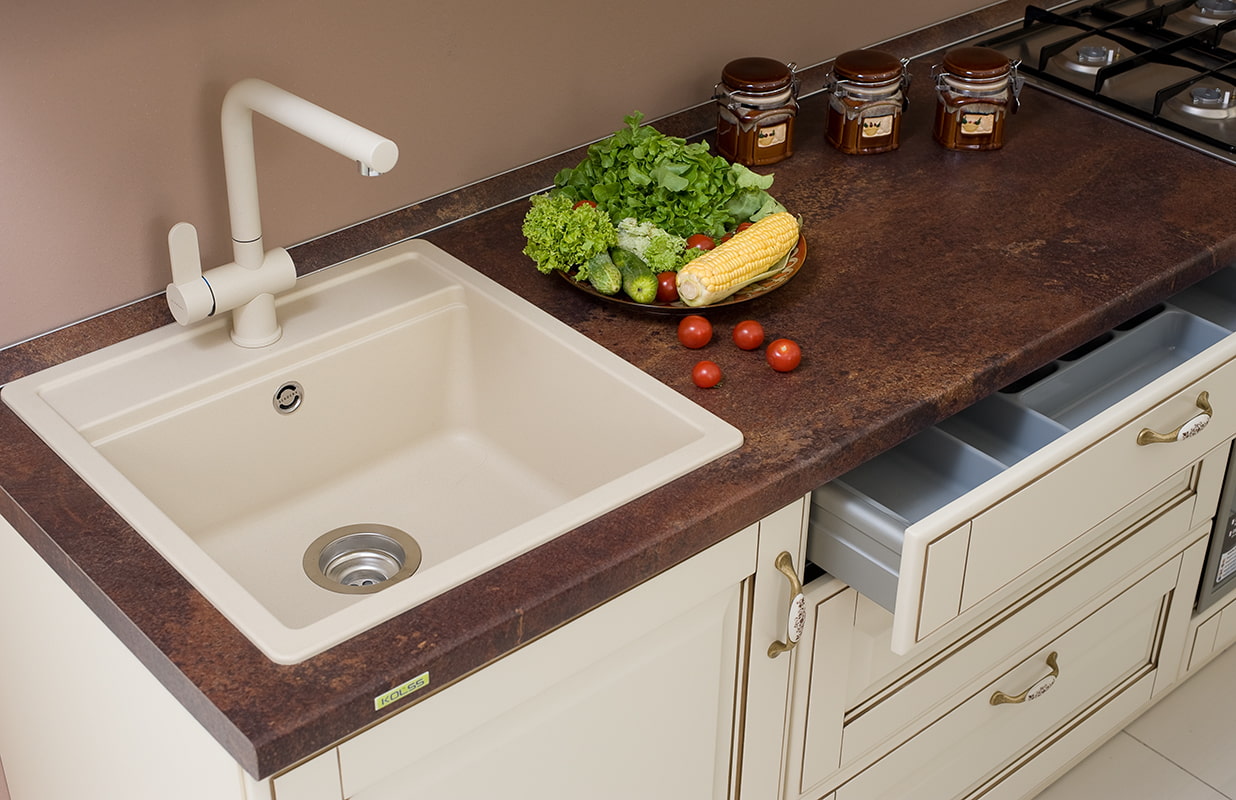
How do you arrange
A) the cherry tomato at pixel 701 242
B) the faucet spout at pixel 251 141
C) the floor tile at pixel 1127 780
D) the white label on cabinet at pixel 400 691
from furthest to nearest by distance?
the floor tile at pixel 1127 780 < the cherry tomato at pixel 701 242 < the faucet spout at pixel 251 141 < the white label on cabinet at pixel 400 691

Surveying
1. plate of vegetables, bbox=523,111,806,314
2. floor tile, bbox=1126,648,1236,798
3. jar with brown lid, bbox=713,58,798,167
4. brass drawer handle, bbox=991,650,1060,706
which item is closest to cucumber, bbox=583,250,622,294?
plate of vegetables, bbox=523,111,806,314

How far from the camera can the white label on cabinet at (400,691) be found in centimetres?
107

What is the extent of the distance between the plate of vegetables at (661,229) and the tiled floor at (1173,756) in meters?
1.05

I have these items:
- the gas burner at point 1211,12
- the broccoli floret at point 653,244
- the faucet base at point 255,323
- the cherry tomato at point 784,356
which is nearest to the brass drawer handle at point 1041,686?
the cherry tomato at point 784,356

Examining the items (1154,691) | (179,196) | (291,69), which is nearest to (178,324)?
(179,196)

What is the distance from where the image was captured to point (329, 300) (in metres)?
1.57

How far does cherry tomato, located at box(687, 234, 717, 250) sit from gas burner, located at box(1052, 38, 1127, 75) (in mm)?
879

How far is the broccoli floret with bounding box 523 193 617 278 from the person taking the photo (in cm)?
151

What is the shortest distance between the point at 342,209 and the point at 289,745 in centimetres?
78

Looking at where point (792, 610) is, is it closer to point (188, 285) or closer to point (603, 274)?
point (603, 274)

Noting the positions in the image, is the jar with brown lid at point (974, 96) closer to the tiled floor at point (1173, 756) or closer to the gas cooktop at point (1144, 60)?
the gas cooktop at point (1144, 60)

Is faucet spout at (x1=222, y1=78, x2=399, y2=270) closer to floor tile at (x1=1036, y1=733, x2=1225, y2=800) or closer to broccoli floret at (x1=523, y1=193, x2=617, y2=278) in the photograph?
broccoli floret at (x1=523, y1=193, x2=617, y2=278)

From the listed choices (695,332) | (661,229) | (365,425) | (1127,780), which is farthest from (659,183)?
(1127,780)

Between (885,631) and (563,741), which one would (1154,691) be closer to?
(885,631)
